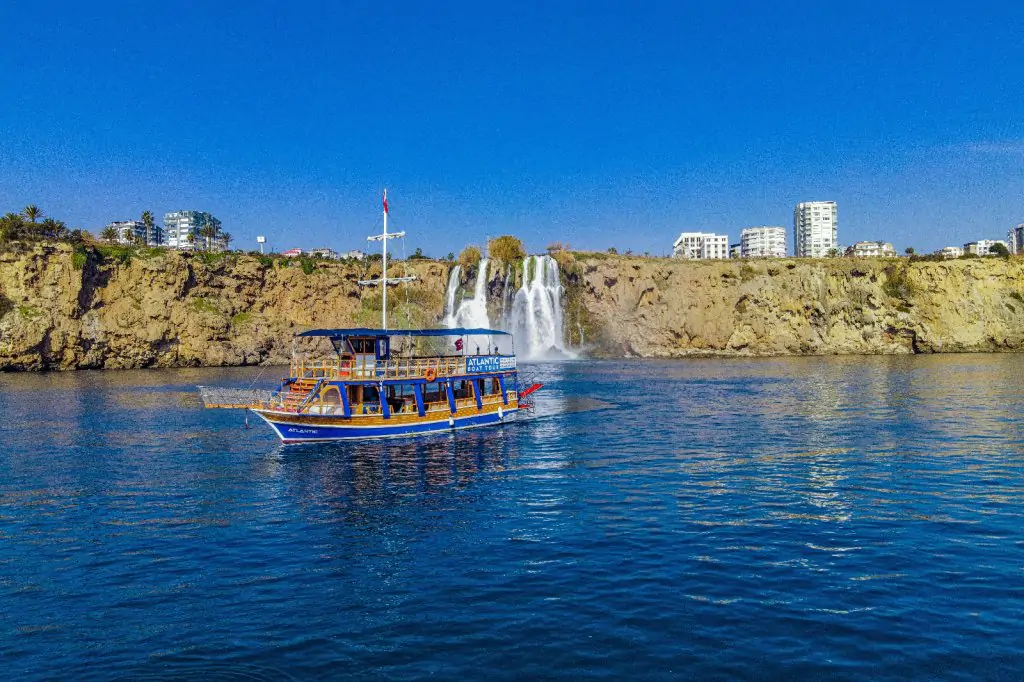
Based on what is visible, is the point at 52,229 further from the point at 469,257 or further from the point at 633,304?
the point at 633,304

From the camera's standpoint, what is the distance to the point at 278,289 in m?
114

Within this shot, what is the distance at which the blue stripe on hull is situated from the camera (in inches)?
1434

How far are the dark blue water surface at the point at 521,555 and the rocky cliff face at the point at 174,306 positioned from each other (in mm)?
60654

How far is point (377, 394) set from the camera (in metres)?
39.9

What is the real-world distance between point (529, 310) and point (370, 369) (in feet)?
277

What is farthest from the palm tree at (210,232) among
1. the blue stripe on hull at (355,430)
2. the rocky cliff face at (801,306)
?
the blue stripe on hull at (355,430)

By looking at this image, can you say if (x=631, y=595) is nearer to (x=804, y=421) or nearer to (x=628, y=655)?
(x=628, y=655)

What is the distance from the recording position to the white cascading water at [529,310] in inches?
4774

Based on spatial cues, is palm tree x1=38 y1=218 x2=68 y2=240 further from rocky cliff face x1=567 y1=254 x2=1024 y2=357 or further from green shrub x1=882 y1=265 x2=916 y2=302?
green shrub x1=882 y1=265 x2=916 y2=302

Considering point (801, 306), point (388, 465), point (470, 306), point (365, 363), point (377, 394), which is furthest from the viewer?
point (470, 306)

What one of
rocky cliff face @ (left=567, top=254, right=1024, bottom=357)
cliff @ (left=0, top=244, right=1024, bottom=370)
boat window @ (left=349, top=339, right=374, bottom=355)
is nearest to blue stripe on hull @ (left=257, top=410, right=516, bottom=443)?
boat window @ (left=349, top=339, right=374, bottom=355)

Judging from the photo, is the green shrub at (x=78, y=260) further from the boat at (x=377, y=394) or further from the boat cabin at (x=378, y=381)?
the boat cabin at (x=378, y=381)

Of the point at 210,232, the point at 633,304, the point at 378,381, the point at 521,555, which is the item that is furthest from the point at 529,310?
the point at 521,555

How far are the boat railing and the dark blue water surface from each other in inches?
156
